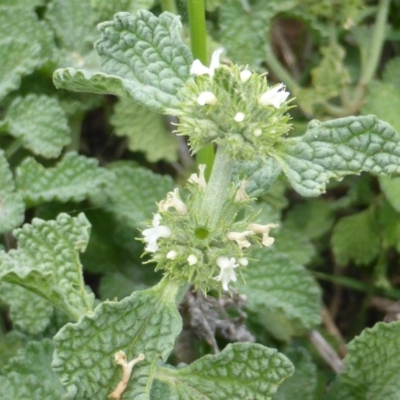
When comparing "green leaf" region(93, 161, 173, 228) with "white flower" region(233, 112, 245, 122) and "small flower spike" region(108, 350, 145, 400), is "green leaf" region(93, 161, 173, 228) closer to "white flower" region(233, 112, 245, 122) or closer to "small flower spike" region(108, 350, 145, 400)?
"small flower spike" region(108, 350, 145, 400)

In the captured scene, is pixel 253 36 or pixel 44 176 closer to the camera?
pixel 44 176

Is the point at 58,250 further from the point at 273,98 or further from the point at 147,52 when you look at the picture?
the point at 273,98

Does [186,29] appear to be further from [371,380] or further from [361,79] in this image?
[371,380]

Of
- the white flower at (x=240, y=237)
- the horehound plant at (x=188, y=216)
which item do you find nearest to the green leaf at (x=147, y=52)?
the horehound plant at (x=188, y=216)

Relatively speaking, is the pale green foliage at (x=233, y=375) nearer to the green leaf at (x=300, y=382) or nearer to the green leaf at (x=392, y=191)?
the green leaf at (x=300, y=382)

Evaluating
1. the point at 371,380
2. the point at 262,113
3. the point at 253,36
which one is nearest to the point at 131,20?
the point at 262,113

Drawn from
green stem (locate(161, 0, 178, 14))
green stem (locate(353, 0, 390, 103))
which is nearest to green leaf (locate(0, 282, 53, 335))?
green stem (locate(161, 0, 178, 14))
